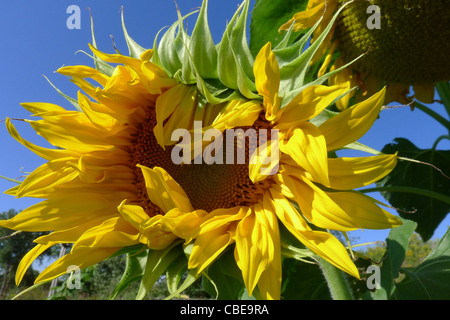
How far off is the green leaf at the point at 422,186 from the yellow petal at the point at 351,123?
5.69ft

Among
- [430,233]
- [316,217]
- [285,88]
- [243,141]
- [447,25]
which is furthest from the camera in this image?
[430,233]

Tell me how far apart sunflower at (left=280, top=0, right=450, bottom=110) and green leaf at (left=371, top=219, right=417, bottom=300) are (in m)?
0.65

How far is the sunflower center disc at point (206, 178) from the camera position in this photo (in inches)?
52.2

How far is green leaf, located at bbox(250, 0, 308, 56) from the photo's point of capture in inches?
68.7

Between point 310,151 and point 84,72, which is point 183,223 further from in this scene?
point 84,72

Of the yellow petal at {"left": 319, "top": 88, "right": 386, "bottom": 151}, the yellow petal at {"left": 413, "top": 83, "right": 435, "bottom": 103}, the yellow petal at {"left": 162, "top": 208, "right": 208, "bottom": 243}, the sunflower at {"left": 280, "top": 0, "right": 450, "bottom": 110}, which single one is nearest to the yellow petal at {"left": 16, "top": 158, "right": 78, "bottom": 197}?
the yellow petal at {"left": 162, "top": 208, "right": 208, "bottom": 243}

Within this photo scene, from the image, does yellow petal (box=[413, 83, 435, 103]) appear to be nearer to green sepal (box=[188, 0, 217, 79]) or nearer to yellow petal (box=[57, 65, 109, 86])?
green sepal (box=[188, 0, 217, 79])

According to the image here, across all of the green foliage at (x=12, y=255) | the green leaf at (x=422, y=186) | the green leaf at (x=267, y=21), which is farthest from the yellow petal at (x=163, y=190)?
the green foliage at (x=12, y=255)

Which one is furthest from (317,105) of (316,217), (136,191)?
(136,191)

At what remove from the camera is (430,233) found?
271 centimetres

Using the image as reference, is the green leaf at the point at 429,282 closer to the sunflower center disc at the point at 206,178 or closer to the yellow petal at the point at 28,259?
the sunflower center disc at the point at 206,178

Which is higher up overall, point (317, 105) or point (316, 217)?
point (317, 105)
